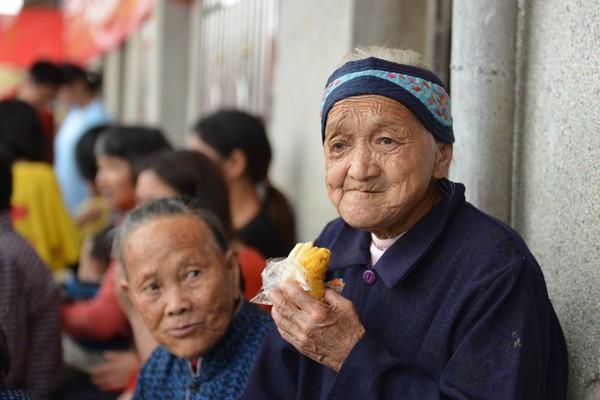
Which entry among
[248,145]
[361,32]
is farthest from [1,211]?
[361,32]

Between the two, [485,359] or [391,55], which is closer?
[485,359]

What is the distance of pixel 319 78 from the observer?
4441mm

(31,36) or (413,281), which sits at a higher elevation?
(31,36)

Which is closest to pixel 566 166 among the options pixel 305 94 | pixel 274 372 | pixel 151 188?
pixel 274 372

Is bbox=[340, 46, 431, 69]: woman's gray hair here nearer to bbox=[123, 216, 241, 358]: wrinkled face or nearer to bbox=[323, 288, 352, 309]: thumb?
bbox=[323, 288, 352, 309]: thumb

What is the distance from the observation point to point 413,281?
2100 millimetres

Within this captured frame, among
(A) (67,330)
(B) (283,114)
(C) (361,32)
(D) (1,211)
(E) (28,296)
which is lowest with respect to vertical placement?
(A) (67,330)

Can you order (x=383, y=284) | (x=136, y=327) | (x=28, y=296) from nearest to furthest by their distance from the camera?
(x=383, y=284), (x=136, y=327), (x=28, y=296)

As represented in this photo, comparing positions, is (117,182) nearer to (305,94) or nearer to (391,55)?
(305,94)

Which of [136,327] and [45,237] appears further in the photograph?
[45,237]

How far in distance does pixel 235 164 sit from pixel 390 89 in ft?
9.15

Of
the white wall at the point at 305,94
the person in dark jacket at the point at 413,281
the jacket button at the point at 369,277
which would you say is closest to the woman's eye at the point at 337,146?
the person in dark jacket at the point at 413,281

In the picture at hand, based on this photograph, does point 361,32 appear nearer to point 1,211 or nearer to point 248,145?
point 248,145

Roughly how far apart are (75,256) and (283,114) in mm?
1518
